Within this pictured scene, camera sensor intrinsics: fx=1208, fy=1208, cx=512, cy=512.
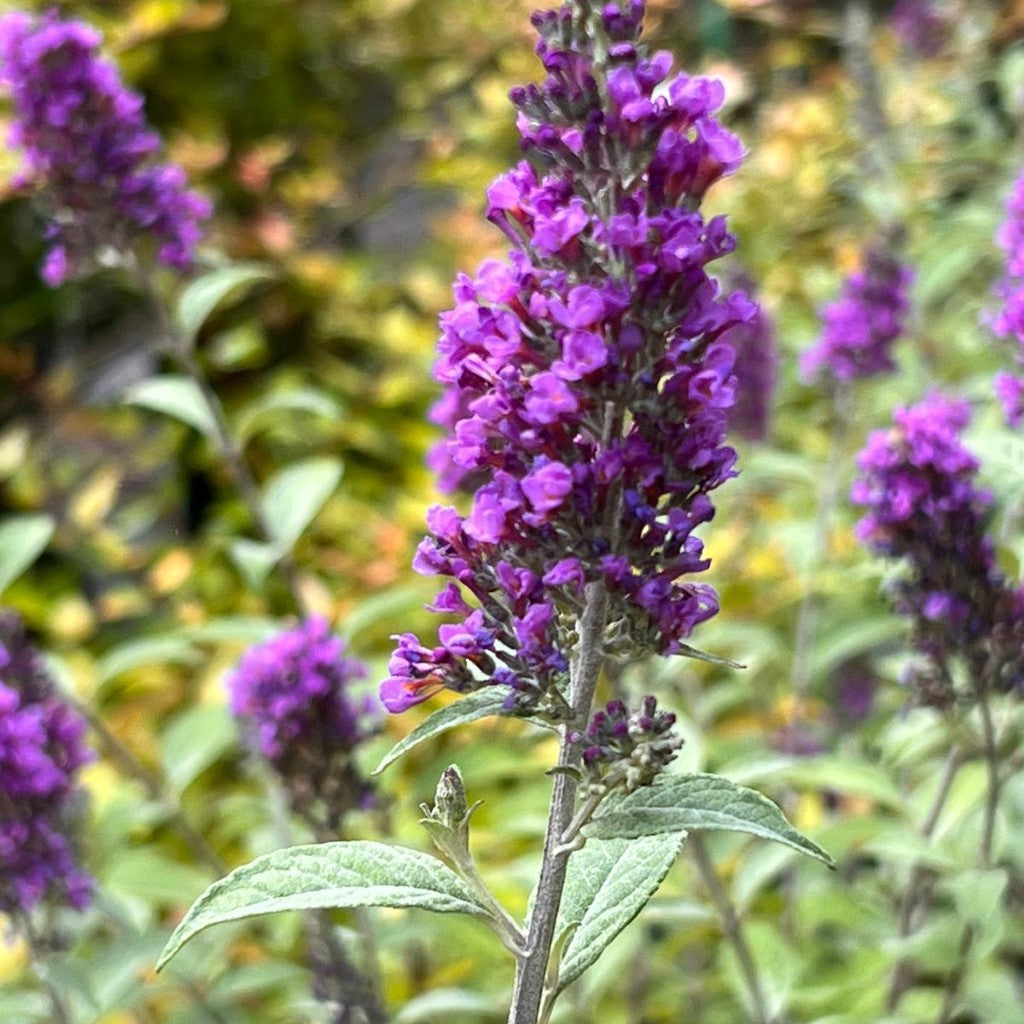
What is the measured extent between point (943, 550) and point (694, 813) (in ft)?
3.02

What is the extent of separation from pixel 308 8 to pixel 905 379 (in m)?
4.09

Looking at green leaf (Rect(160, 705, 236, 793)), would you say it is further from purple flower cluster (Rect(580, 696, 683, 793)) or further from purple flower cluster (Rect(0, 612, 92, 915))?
purple flower cluster (Rect(580, 696, 683, 793))

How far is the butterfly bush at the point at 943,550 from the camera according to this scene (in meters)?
1.79

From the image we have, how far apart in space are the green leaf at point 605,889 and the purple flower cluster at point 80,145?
183cm

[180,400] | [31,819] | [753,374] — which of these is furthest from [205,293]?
[753,374]

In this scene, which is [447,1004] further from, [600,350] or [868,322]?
[868,322]

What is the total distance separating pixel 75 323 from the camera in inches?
234

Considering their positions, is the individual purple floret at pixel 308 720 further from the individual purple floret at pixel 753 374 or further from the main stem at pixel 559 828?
the individual purple floret at pixel 753 374

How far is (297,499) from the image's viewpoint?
2.86 m

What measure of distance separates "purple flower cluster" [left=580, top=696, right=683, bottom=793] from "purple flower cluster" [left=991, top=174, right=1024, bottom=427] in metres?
0.94

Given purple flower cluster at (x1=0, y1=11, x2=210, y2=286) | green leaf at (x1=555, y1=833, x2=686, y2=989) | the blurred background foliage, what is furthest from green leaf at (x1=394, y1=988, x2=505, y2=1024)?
purple flower cluster at (x1=0, y1=11, x2=210, y2=286)

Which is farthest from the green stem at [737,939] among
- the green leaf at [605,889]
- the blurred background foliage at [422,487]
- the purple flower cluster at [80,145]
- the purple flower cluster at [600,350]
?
the purple flower cluster at [80,145]

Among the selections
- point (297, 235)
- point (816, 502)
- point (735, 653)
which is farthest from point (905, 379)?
point (297, 235)

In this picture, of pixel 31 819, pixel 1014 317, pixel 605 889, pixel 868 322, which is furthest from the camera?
pixel 868 322
